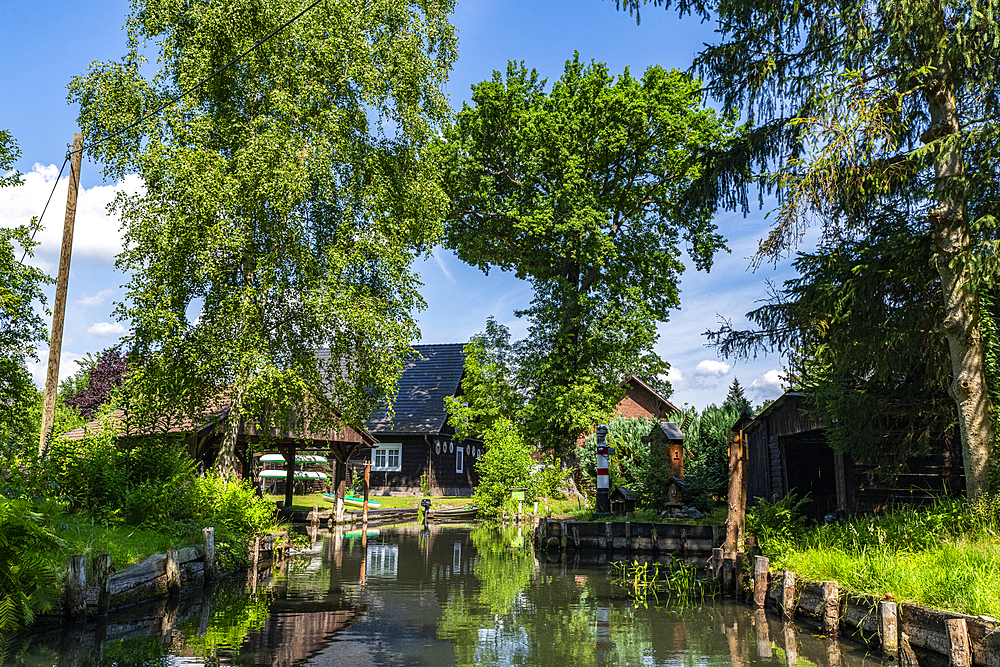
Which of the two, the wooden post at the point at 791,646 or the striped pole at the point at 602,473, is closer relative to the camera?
the wooden post at the point at 791,646

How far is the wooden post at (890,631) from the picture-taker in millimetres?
8484

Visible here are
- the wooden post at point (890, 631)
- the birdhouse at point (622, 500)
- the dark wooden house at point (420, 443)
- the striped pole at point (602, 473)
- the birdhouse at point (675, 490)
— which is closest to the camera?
the wooden post at point (890, 631)

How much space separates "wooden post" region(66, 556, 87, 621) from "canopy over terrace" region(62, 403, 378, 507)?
224 inches

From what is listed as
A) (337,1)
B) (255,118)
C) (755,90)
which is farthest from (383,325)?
Answer: (755,90)

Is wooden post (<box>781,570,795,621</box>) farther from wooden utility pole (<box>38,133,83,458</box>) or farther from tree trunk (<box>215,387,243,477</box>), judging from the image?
wooden utility pole (<box>38,133,83,458</box>)

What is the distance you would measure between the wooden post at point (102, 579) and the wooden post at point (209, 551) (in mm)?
3412

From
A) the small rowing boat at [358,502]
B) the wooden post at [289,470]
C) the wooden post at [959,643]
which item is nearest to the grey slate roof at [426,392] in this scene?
the small rowing boat at [358,502]

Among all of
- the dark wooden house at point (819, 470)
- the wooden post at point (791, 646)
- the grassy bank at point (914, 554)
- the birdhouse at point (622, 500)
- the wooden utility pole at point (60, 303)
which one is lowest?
the wooden post at point (791, 646)

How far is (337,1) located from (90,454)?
42.8ft

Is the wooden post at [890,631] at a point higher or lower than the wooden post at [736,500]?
lower

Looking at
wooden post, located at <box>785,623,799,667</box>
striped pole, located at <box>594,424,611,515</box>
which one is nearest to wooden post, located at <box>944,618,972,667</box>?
wooden post, located at <box>785,623,799,667</box>

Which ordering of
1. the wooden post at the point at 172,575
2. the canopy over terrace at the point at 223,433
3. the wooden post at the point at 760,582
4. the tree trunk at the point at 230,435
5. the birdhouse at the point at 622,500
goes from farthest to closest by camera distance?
the birdhouse at the point at 622,500
the canopy over terrace at the point at 223,433
the tree trunk at the point at 230,435
the wooden post at the point at 172,575
the wooden post at the point at 760,582

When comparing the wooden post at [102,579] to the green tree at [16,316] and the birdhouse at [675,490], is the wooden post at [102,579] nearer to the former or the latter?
the green tree at [16,316]

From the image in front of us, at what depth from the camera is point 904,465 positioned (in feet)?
43.4
